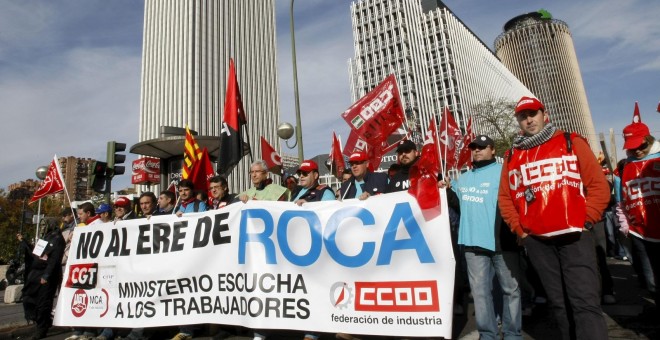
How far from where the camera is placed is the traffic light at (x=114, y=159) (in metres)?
9.22

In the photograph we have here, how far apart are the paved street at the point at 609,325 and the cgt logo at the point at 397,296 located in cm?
84

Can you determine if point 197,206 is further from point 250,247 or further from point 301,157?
point 301,157

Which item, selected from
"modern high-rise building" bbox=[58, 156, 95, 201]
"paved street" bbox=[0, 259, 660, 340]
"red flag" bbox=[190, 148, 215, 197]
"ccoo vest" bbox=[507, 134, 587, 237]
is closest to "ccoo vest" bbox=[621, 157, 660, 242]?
"paved street" bbox=[0, 259, 660, 340]

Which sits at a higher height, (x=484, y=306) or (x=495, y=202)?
(x=495, y=202)

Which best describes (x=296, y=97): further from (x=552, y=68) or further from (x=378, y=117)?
(x=552, y=68)

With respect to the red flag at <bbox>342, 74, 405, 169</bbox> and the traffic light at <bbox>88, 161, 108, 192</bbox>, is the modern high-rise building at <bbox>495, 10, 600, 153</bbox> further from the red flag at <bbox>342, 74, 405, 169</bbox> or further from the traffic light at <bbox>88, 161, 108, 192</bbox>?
the traffic light at <bbox>88, 161, 108, 192</bbox>

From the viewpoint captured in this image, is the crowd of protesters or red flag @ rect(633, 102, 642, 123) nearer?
the crowd of protesters

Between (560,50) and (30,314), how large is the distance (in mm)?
140829

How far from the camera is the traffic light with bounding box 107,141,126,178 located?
30.2 feet

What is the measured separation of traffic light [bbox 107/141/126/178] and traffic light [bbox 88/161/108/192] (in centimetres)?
12

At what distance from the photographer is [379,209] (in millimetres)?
3977

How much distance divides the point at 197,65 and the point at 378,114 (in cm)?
5439

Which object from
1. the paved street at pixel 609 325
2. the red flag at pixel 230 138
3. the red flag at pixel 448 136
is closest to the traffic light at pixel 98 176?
the paved street at pixel 609 325

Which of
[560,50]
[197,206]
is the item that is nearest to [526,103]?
[197,206]
